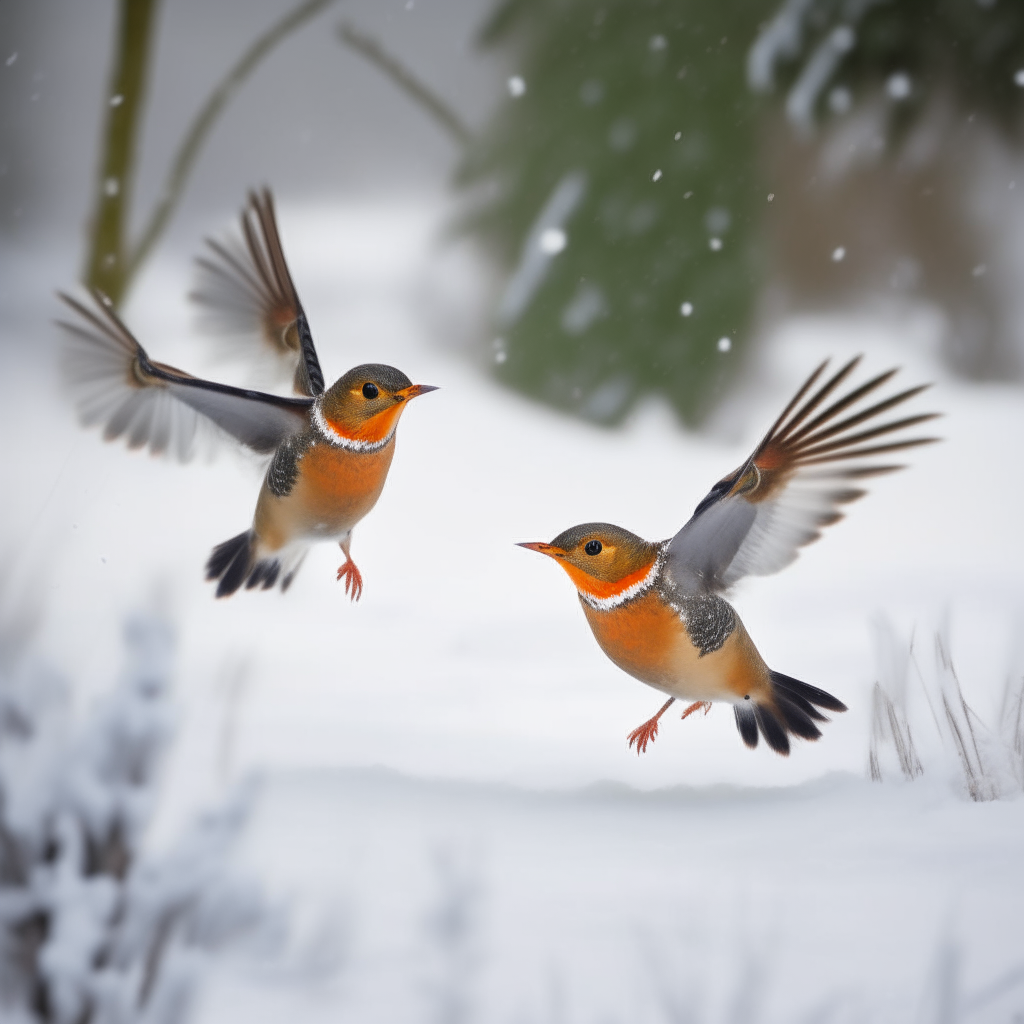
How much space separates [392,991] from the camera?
2.74 feet

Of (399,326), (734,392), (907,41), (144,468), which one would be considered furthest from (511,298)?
(907,41)

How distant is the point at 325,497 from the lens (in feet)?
2.39

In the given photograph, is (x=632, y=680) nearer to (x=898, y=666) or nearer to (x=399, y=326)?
(x=898, y=666)

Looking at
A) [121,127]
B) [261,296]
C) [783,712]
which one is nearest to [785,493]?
[783,712]

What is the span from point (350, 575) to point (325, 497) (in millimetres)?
128

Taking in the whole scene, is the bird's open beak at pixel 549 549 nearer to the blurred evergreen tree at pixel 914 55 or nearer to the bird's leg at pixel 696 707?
the bird's leg at pixel 696 707

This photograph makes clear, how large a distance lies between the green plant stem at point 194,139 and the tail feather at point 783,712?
0.59m

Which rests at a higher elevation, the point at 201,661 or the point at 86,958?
the point at 201,661

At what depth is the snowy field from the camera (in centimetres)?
84

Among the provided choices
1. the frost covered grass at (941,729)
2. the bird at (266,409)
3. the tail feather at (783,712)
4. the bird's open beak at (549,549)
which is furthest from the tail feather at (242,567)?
the frost covered grass at (941,729)

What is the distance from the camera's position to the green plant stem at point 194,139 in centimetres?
93

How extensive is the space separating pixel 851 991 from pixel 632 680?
0.91ft

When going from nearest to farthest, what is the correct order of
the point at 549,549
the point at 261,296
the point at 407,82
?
the point at 549,549
the point at 261,296
the point at 407,82

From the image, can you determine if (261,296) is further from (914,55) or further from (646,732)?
(914,55)
